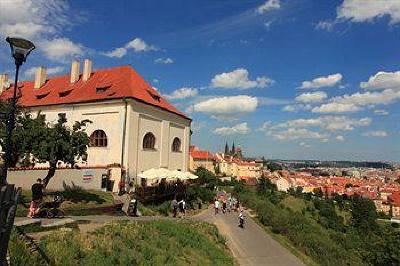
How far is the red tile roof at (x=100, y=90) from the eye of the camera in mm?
36688

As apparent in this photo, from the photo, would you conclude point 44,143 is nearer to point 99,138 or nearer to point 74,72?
point 99,138

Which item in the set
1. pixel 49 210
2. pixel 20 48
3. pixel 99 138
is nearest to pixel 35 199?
pixel 49 210

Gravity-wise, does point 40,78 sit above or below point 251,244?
above

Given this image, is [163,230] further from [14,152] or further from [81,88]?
[81,88]

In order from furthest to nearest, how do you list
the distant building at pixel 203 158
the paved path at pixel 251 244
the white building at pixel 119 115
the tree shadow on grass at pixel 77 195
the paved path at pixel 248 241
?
the distant building at pixel 203 158
the white building at pixel 119 115
the tree shadow on grass at pixel 77 195
the paved path at pixel 251 244
the paved path at pixel 248 241

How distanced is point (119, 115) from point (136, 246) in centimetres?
2035

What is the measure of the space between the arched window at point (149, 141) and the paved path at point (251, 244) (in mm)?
9206

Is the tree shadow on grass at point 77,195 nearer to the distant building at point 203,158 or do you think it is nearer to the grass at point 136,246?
the grass at point 136,246

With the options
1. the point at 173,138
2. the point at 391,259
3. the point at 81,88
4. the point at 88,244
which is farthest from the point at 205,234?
the point at 81,88

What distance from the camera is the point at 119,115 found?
3503cm

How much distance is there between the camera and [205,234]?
2252 cm

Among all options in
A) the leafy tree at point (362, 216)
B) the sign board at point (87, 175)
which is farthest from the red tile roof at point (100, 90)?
the leafy tree at point (362, 216)

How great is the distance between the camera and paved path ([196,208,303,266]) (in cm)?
2158

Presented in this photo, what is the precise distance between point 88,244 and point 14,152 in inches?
466
